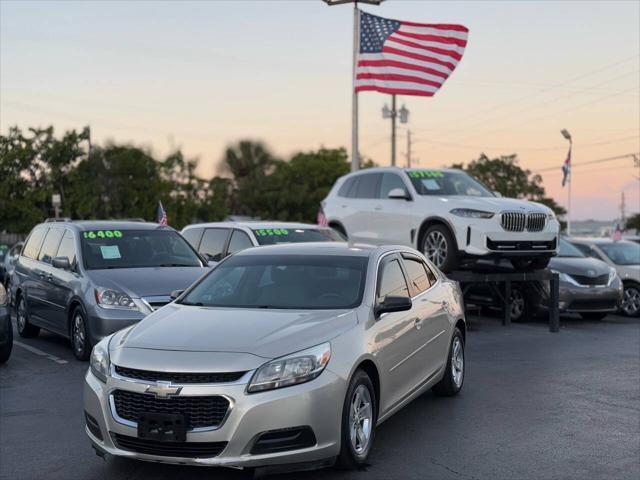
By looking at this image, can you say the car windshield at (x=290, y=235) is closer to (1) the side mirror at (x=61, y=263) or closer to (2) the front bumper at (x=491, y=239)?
(2) the front bumper at (x=491, y=239)

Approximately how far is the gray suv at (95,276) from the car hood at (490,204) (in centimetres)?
426

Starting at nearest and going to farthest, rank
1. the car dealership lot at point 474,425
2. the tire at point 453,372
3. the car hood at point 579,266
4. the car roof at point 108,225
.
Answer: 1. the car dealership lot at point 474,425
2. the tire at point 453,372
3. the car roof at point 108,225
4. the car hood at point 579,266

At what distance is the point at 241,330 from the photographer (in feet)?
17.7

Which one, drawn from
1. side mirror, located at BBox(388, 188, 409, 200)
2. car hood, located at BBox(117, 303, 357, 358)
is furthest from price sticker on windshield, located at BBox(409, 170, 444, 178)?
car hood, located at BBox(117, 303, 357, 358)

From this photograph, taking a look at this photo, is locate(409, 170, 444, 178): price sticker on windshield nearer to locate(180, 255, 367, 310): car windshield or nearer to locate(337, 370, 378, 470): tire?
locate(180, 255, 367, 310): car windshield

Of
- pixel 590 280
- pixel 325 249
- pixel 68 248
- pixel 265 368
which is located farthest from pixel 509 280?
pixel 265 368

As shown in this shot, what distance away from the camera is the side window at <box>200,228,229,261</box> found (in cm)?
1341

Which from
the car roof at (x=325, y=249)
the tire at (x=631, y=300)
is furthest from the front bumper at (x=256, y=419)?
the tire at (x=631, y=300)

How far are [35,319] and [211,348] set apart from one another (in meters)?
7.24

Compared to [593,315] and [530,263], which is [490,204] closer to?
[530,263]

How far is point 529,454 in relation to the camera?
5965mm

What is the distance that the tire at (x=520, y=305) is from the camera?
1513 centimetres

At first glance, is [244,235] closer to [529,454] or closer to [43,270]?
[43,270]

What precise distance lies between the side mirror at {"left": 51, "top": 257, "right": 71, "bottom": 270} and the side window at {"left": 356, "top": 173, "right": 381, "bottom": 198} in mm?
5924
